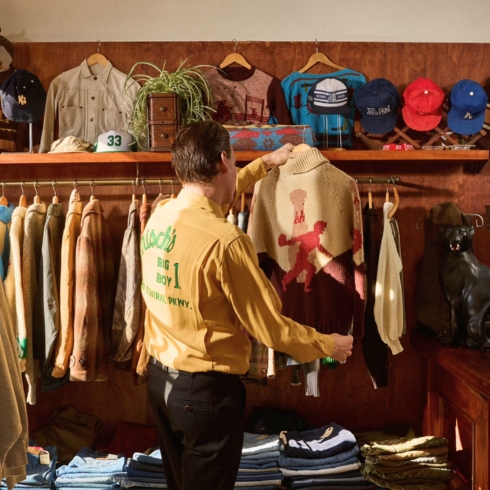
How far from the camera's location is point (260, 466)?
2.43 meters

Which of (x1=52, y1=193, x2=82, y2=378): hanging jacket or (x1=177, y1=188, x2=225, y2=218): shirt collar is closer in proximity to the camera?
(x1=177, y1=188, x2=225, y2=218): shirt collar

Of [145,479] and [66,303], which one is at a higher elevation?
[66,303]

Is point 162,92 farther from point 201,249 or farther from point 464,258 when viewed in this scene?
point 464,258

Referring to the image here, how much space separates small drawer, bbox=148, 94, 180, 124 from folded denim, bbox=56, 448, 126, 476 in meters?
1.51

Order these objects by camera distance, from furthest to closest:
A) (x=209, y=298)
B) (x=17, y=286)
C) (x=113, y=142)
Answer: (x=113, y=142), (x=17, y=286), (x=209, y=298)

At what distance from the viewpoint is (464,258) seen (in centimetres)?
246

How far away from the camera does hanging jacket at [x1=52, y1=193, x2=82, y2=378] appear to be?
2473 mm

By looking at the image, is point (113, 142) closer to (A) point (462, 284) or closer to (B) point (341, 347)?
(B) point (341, 347)

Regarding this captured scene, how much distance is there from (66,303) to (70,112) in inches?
40.2

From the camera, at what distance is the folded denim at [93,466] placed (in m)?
2.41

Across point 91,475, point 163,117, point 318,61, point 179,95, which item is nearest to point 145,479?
point 91,475

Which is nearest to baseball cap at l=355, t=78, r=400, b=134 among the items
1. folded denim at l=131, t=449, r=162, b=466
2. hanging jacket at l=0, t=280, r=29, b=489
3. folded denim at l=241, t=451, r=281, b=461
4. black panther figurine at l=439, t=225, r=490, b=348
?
black panther figurine at l=439, t=225, r=490, b=348

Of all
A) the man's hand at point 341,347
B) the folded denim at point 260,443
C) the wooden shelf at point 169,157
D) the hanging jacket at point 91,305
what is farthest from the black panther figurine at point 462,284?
the hanging jacket at point 91,305

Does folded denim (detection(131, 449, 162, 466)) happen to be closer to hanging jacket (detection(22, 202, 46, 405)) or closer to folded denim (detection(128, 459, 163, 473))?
folded denim (detection(128, 459, 163, 473))
